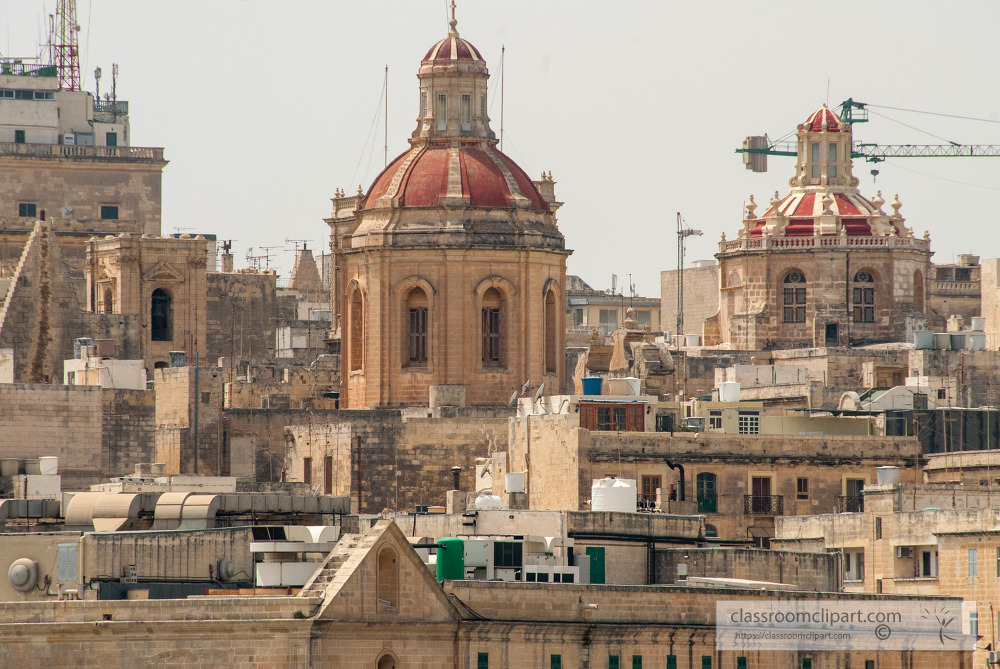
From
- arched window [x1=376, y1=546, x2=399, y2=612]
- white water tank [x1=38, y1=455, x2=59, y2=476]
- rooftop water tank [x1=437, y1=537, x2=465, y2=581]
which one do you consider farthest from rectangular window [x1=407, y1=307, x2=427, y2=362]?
arched window [x1=376, y1=546, x2=399, y2=612]

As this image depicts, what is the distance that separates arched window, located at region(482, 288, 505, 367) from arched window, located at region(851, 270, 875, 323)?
21.0 metres

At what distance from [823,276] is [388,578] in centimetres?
5316

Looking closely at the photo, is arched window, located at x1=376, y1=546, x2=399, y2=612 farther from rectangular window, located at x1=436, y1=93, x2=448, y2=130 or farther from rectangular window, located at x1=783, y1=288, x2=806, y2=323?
rectangular window, located at x1=783, y1=288, x2=806, y2=323

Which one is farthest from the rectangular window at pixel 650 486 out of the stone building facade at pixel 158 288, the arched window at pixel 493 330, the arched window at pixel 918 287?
the arched window at pixel 918 287

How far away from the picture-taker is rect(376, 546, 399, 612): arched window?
4747cm

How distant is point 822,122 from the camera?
10444 centimetres

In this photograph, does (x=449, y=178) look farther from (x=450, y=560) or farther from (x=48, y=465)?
(x=450, y=560)

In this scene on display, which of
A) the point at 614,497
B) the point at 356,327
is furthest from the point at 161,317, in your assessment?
the point at 614,497

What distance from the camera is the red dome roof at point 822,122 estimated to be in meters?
104

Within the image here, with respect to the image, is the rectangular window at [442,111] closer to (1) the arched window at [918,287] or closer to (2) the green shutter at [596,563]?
(1) the arched window at [918,287]

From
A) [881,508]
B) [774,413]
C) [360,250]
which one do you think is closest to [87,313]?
[360,250]

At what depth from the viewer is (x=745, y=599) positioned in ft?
174

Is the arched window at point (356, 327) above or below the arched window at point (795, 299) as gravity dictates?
below

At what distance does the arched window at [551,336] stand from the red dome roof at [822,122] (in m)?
24.7
